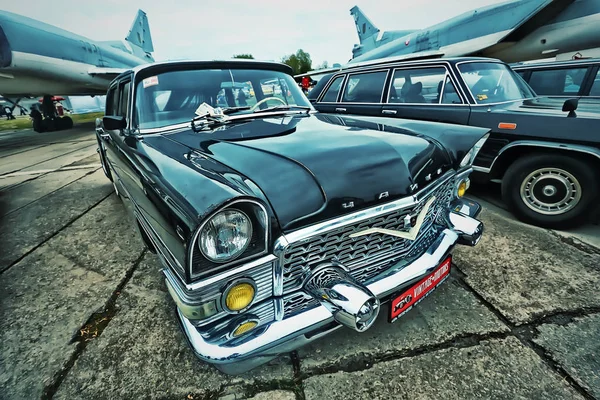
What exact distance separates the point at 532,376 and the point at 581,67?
4.91 m

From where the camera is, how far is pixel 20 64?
9.76m

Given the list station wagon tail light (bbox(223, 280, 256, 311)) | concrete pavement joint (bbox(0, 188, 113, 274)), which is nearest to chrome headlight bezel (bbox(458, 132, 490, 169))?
station wagon tail light (bbox(223, 280, 256, 311))

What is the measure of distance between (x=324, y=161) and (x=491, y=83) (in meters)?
3.42

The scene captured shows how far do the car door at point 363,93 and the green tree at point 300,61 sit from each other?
2482 inches

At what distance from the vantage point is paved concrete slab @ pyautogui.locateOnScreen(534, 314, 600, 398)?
154 centimetres

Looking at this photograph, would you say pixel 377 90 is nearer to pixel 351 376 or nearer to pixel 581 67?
pixel 581 67

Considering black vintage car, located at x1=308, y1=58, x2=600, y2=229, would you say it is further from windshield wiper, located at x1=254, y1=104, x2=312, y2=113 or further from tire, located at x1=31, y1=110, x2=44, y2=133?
tire, located at x1=31, y1=110, x2=44, y2=133

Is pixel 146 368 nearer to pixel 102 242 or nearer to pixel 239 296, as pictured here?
pixel 239 296

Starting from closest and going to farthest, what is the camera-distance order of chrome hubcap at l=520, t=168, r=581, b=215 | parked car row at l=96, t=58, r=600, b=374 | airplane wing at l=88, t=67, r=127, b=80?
→ 1. parked car row at l=96, t=58, r=600, b=374
2. chrome hubcap at l=520, t=168, r=581, b=215
3. airplane wing at l=88, t=67, r=127, b=80

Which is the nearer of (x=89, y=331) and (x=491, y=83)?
(x=89, y=331)

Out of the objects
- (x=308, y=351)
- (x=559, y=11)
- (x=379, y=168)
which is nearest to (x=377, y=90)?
(x=379, y=168)

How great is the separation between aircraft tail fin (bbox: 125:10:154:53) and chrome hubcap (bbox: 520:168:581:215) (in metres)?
26.6

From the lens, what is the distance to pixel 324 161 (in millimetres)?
1539

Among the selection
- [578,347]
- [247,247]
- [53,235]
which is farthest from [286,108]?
[53,235]
